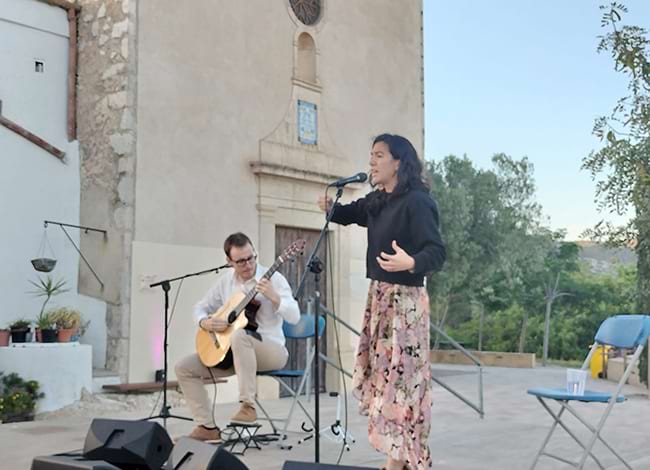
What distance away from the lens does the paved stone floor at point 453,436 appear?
170 inches

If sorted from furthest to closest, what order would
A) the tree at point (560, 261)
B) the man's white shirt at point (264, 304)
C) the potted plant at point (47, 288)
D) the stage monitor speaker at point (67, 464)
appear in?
the tree at point (560, 261), the potted plant at point (47, 288), the man's white shirt at point (264, 304), the stage monitor speaker at point (67, 464)

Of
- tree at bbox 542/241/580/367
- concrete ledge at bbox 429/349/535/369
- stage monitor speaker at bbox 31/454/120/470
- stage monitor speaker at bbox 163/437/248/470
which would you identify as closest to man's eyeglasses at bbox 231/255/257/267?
stage monitor speaker at bbox 163/437/248/470

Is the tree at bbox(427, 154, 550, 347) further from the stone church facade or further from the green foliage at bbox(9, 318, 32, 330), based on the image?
the green foliage at bbox(9, 318, 32, 330)

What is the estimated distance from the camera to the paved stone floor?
432cm

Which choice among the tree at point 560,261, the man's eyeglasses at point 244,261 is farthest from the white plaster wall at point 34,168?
the tree at point 560,261

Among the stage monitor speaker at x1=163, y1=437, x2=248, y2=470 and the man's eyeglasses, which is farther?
the man's eyeglasses

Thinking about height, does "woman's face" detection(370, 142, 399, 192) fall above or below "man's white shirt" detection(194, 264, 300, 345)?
above

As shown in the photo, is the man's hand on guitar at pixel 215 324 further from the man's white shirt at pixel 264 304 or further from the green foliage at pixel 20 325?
the green foliage at pixel 20 325

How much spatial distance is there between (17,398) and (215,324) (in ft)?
7.29

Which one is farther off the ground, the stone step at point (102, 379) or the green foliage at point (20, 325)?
the green foliage at point (20, 325)

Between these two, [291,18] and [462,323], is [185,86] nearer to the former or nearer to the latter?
[291,18]

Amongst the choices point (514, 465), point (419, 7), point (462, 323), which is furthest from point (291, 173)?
point (462, 323)

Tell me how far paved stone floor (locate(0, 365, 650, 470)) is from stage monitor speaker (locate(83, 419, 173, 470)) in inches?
47.9

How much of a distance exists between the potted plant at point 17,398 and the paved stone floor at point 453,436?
0.53ft
